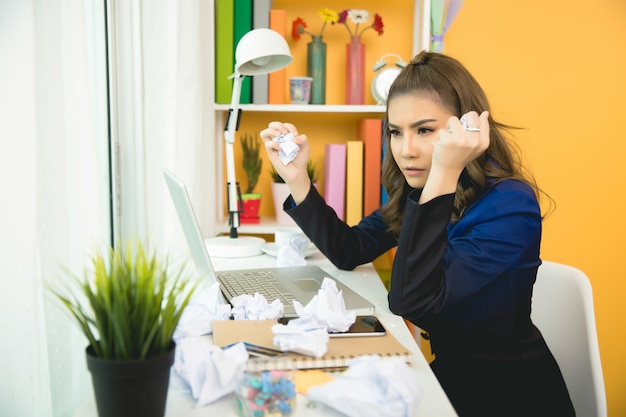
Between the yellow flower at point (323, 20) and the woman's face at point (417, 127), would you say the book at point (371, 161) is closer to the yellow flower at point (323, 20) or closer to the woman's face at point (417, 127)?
the yellow flower at point (323, 20)

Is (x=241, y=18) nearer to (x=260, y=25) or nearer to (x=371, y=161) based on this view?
(x=260, y=25)

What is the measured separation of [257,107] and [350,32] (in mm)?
486

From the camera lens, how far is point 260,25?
1957mm

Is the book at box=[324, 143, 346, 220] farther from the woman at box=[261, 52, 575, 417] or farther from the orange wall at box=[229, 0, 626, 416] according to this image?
the woman at box=[261, 52, 575, 417]

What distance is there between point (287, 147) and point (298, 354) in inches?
28.7

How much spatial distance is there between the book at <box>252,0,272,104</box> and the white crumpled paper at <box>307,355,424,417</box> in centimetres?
147

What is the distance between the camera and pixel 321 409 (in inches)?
25.6

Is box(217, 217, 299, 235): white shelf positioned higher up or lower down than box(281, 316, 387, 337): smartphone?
lower down

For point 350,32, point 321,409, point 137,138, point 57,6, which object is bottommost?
point 321,409

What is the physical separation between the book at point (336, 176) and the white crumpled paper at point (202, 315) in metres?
1.07

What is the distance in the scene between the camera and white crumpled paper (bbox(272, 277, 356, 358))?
0.76 meters

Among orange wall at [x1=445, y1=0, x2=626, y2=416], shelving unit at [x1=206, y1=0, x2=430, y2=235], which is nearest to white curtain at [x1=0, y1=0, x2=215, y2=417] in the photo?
shelving unit at [x1=206, y1=0, x2=430, y2=235]

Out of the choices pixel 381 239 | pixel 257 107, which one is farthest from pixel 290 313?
pixel 257 107

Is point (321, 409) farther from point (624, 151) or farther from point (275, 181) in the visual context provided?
point (624, 151)
